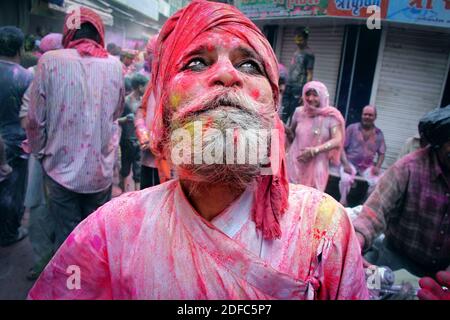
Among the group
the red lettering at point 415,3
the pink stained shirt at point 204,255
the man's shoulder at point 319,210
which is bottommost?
the pink stained shirt at point 204,255

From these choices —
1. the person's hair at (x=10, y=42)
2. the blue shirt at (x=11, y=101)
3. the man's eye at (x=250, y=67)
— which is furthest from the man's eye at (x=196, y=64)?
the person's hair at (x=10, y=42)

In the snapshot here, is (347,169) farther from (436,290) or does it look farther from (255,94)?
(255,94)

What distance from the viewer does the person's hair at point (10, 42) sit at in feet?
11.7

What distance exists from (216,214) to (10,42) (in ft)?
11.1

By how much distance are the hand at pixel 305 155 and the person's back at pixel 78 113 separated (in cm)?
238

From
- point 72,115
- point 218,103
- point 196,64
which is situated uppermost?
point 196,64

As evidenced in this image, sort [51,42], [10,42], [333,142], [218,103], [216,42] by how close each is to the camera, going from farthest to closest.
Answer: [51,42] → [333,142] → [10,42] → [216,42] → [218,103]

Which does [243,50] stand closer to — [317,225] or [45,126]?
[317,225]

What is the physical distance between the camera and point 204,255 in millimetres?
1102

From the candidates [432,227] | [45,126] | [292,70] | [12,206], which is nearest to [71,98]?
[45,126]

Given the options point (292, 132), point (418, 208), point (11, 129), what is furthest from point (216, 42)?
point (292, 132)

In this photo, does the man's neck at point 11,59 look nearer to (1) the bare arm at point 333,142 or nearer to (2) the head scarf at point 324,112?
(2) the head scarf at point 324,112

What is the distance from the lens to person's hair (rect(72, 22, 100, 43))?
114 inches

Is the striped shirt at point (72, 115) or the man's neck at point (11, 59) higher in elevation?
the man's neck at point (11, 59)
